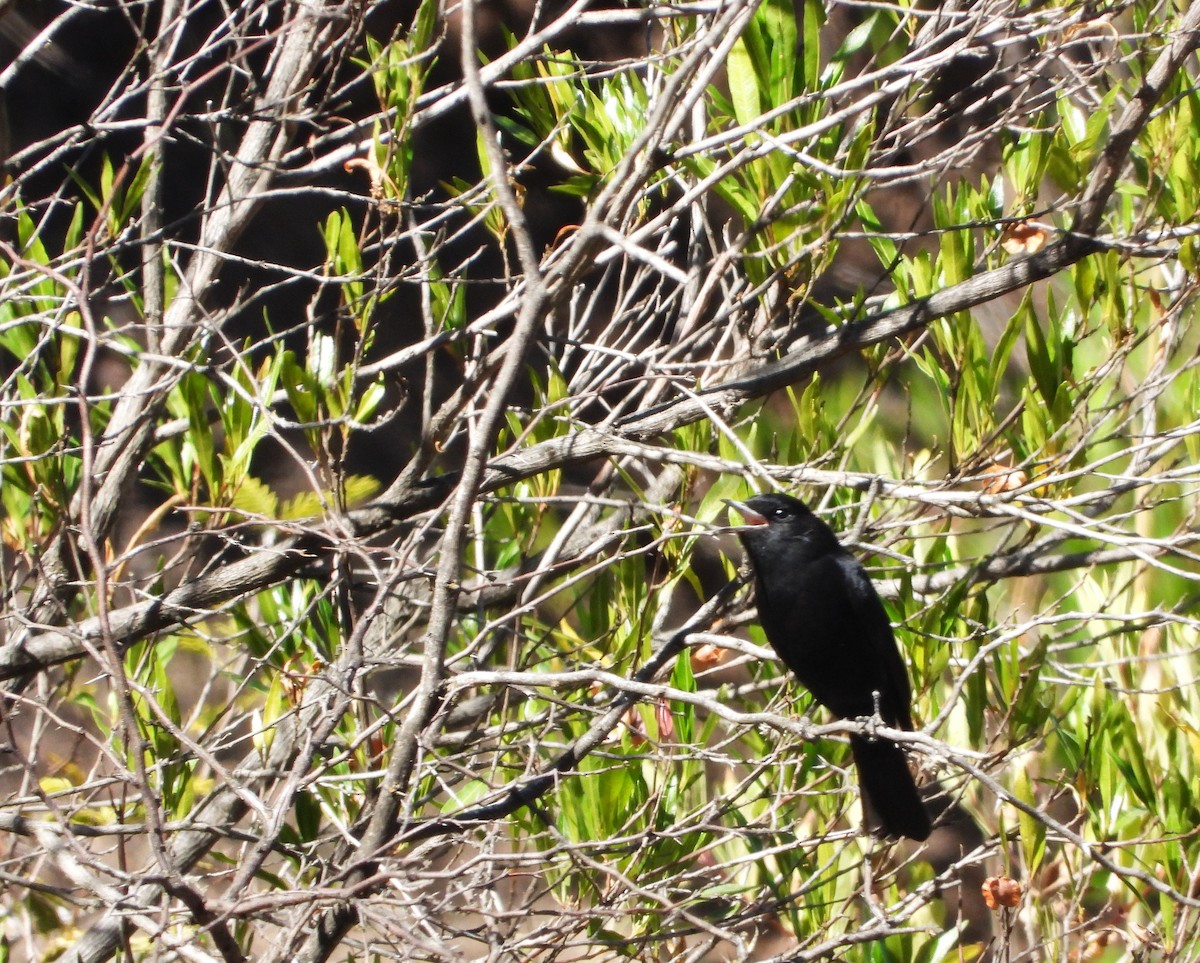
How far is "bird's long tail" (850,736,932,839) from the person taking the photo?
3199 millimetres

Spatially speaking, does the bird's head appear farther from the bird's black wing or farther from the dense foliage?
the bird's black wing

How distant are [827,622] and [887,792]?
48 cm

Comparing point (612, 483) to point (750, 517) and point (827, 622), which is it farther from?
point (827, 622)

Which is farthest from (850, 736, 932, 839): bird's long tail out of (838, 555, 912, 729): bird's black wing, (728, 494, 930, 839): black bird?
(838, 555, 912, 729): bird's black wing

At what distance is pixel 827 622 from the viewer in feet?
11.1

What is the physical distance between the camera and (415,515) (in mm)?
2943

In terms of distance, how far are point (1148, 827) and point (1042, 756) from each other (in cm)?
106

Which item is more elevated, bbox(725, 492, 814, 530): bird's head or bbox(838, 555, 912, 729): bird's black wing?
bbox(725, 492, 814, 530): bird's head

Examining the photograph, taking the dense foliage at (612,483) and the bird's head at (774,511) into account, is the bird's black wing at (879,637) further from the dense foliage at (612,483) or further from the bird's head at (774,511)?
the bird's head at (774,511)

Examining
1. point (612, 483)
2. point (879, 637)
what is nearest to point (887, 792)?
point (879, 637)

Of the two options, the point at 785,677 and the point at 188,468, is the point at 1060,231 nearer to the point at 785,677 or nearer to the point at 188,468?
the point at 785,677

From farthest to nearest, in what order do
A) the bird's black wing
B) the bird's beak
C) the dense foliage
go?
the bird's black wing, the bird's beak, the dense foliage

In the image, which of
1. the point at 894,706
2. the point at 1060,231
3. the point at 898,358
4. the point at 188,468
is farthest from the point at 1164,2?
the point at 188,468

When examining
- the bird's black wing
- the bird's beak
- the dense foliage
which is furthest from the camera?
the bird's black wing
